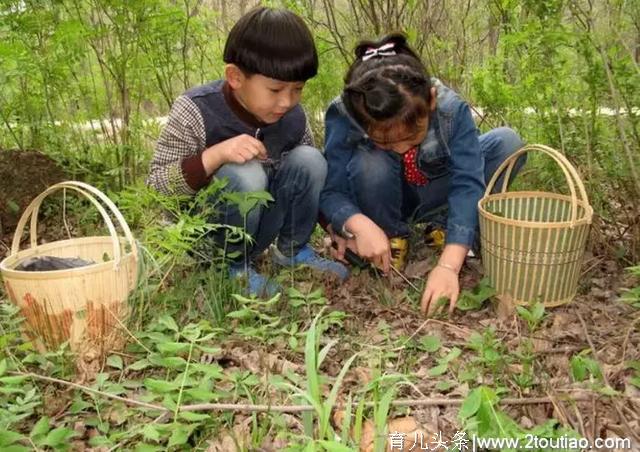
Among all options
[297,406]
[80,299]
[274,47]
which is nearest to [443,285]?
[297,406]

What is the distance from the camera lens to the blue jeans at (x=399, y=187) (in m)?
2.12

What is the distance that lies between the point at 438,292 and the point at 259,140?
827 mm

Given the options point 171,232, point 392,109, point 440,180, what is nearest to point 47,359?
point 171,232

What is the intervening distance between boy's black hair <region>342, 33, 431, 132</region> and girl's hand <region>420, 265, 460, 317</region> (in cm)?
49

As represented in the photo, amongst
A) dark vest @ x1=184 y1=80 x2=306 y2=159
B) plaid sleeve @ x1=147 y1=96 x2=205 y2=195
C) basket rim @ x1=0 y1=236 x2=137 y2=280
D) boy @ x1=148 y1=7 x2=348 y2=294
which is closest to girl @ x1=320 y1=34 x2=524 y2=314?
boy @ x1=148 y1=7 x2=348 y2=294

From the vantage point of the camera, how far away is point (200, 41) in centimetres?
336

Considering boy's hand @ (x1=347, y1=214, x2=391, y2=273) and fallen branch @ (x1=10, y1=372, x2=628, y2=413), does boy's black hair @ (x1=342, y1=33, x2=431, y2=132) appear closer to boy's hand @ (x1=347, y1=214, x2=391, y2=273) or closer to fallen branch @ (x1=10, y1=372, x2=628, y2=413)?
boy's hand @ (x1=347, y1=214, x2=391, y2=273)

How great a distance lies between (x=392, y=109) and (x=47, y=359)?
1.19m

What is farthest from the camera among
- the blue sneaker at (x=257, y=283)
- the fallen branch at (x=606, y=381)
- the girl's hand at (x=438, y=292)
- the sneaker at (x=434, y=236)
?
the sneaker at (x=434, y=236)

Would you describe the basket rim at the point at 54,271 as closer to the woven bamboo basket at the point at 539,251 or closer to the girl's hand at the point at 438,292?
the girl's hand at the point at 438,292

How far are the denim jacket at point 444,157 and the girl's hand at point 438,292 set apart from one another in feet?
0.56

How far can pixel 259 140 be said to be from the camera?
2090 mm

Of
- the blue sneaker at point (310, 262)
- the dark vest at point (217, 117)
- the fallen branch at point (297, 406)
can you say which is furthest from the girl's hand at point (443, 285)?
the dark vest at point (217, 117)

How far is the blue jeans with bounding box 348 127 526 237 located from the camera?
212cm
